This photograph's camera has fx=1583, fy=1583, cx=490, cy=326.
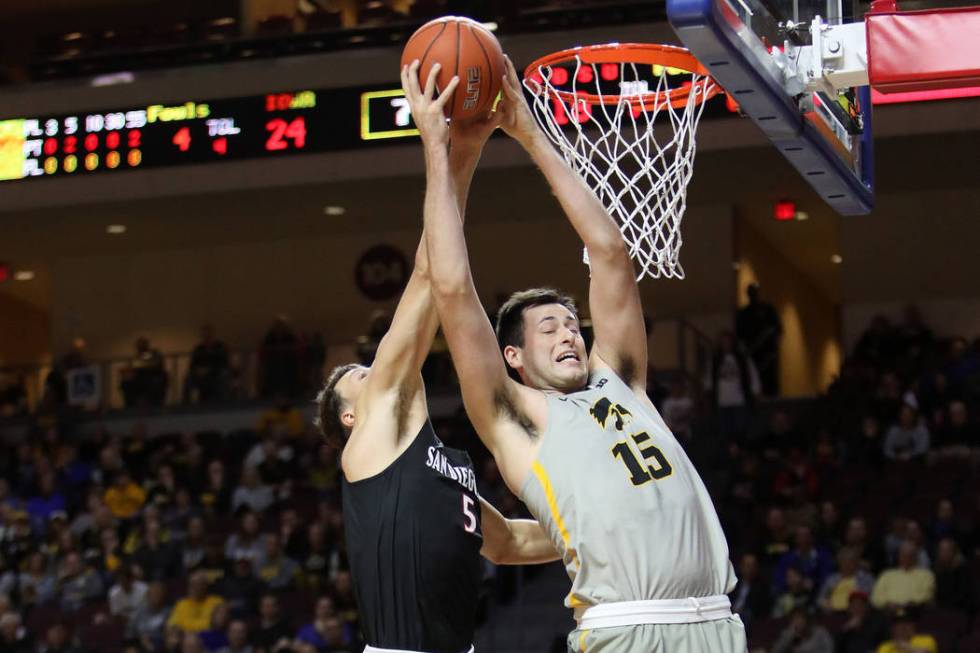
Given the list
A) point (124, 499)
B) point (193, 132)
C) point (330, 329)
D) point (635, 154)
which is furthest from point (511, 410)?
point (330, 329)

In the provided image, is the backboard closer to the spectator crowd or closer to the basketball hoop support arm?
the basketball hoop support arm

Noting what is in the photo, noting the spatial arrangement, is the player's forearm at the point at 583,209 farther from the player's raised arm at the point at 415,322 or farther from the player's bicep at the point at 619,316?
the player's raised arm at the point at 415,322

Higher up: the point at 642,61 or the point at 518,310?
the point at 642,61

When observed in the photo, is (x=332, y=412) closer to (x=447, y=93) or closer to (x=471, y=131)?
(x=471, y=131)

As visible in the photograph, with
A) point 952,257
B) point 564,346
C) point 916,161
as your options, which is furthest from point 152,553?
point 564,346

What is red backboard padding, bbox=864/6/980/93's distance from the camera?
196 inches

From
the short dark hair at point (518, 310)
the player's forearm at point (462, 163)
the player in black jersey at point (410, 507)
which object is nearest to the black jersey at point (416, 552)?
the player in black jersey at point (410, 507)

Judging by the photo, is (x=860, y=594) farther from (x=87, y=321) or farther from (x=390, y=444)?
(x=87, y=321)

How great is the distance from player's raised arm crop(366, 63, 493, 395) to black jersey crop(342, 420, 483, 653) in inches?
7.3

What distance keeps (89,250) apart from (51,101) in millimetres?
4944

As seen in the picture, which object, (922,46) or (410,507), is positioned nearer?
(410,507)

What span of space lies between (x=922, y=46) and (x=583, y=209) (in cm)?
152

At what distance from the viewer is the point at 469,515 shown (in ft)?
14.7

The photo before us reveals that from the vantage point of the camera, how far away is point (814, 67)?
5.09 metres
